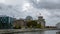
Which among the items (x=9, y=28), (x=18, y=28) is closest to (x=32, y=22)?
(x=18, y=28)

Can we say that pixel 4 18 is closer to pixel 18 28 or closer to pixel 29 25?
pixel 18 28

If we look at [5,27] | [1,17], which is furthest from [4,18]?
[5,27]

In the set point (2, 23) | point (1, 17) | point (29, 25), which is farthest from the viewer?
point (29, 25)

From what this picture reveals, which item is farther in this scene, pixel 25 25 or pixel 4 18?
pixel 25 25

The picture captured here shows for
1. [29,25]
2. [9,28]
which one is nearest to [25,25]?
[29,25]

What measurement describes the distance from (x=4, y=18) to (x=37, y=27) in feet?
66.6

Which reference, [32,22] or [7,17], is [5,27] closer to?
[7,17]

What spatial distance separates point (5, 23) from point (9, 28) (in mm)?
2798

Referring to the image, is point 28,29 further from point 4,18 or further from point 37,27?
point 4,18

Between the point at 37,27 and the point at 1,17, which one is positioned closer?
the point at 1,17

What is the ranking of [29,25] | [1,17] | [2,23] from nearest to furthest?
[2,23], [1,17], [29,25]

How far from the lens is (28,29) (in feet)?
368

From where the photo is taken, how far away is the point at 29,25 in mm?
111500

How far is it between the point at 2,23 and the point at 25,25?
19.3 m
